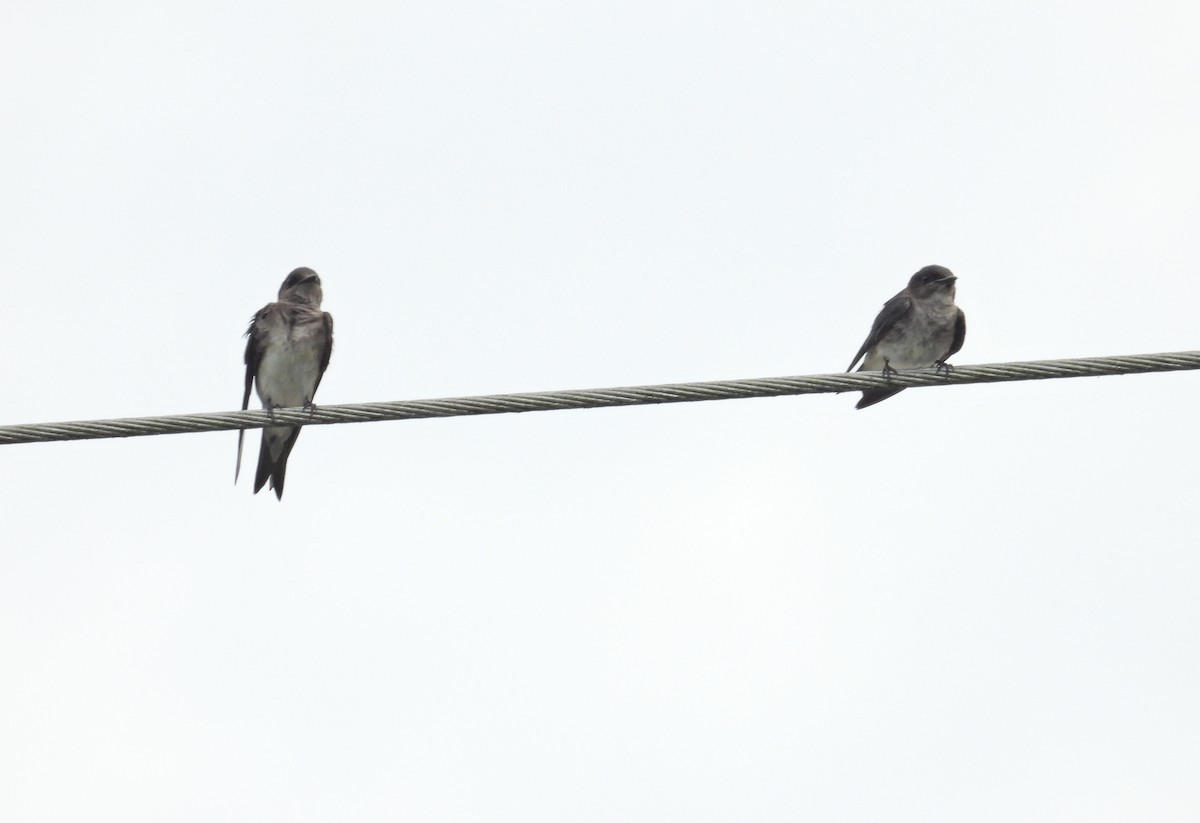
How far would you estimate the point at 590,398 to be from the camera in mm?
6711

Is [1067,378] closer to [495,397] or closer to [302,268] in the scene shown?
[495,397]

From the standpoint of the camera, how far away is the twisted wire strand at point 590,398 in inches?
261

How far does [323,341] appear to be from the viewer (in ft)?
36.9

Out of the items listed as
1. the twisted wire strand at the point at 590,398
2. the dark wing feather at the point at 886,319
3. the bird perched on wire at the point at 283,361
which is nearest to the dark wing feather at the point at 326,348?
the bird perched on wire at the point at 283,361

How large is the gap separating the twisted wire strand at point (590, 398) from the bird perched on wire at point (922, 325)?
3.96m

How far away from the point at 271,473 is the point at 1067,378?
18.8ft

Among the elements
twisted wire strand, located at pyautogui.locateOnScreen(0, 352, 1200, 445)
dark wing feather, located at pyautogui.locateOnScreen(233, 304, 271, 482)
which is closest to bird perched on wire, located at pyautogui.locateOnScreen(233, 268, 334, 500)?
dark wing feather, located at pyautogui.locateOnScreen(233, 304, 271, 482)

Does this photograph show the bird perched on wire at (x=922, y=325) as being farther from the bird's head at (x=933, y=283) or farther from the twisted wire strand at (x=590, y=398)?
the twisted wire strand at (x=590, y=398)

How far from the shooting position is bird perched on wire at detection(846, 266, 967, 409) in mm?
11047

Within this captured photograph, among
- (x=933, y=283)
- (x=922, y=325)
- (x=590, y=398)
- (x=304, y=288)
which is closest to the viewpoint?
(x=590, y=398)

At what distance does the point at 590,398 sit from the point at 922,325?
4.75 metres

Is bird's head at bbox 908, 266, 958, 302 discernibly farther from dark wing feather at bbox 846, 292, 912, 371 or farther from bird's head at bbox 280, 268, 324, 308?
bird's head at bbox 280, 268, 324, 308

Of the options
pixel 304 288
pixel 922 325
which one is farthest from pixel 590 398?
pixel 304 288

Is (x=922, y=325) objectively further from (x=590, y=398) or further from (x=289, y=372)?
(x=590, y=398)
